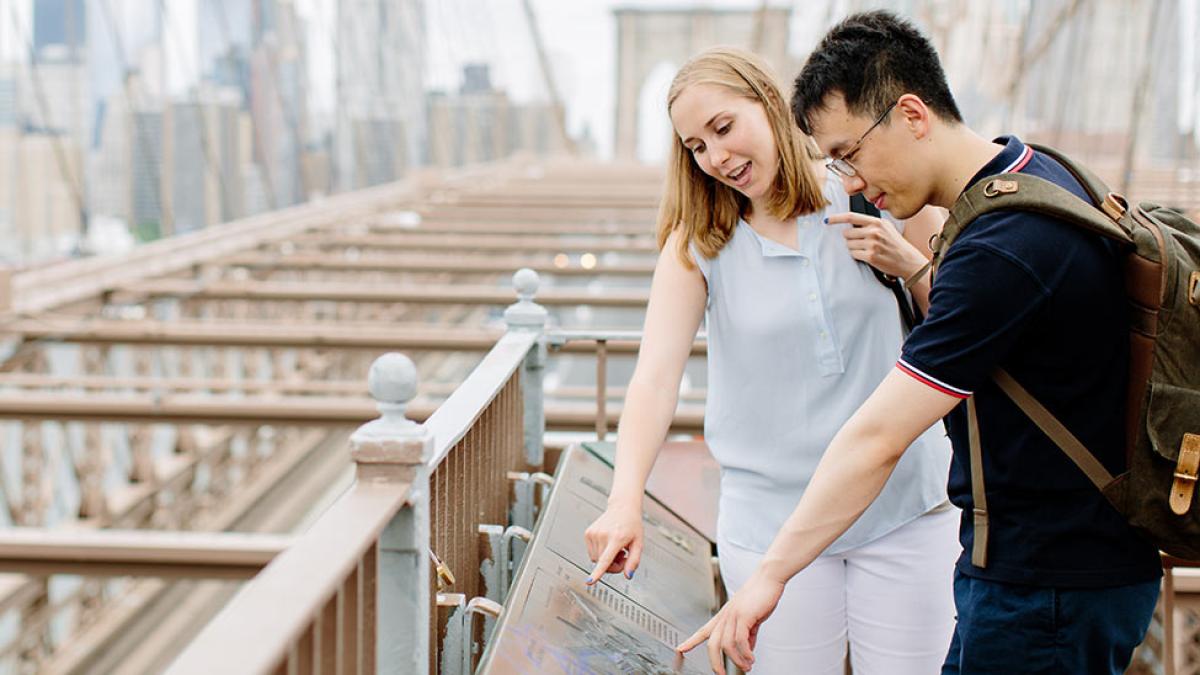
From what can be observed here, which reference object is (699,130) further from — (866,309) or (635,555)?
(635,555)

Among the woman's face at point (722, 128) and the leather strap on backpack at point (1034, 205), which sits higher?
the woman's face at point (722, 128)

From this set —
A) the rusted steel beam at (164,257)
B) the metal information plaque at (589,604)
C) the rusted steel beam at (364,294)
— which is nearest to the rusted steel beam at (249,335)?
the rusted steel beam at (164,257)

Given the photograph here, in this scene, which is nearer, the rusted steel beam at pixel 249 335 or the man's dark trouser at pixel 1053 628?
the man's dark trouser at pixel 1053 628

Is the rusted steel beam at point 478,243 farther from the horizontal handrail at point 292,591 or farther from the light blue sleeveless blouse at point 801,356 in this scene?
the horizontal handrail at point 292,591

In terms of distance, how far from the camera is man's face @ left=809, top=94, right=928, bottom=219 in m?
1.35

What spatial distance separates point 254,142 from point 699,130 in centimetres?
1072

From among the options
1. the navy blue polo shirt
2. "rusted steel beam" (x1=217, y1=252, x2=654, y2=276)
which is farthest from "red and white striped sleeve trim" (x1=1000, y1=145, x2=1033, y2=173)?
"rusted steel beam" (x1=217, y1=252, x2=654, y2=276)

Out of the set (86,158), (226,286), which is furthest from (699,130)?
(86,158)

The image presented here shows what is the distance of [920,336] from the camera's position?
1.25 m

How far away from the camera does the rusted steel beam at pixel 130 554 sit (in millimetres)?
3199

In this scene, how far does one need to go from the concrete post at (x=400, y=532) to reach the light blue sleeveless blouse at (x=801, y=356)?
557 millimetres

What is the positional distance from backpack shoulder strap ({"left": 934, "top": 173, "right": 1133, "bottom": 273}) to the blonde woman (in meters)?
0.46

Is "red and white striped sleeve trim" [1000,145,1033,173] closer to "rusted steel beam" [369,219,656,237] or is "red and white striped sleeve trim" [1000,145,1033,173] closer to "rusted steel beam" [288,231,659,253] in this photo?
"rusted steel beam" [288,231,659,253]

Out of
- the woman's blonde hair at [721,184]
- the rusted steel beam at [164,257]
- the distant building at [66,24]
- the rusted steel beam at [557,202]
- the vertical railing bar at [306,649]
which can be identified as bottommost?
the rusted steel beam at [557,202]
